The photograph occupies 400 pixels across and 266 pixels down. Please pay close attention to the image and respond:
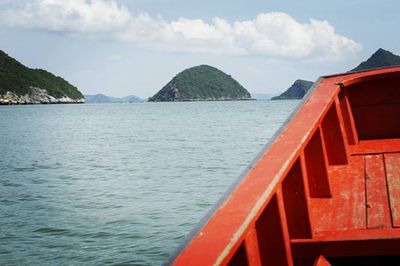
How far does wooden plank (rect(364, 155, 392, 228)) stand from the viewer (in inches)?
133

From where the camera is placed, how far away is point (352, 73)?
585 cm

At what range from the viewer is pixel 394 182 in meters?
4.18

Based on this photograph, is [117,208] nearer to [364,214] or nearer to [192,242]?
[364,214]

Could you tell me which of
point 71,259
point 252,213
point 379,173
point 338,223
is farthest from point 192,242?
point 71,259

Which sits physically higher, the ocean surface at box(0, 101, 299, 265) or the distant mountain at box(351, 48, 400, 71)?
the distant mountain at box(351, 48, 400, 71)

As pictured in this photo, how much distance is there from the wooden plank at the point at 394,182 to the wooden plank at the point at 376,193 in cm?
4

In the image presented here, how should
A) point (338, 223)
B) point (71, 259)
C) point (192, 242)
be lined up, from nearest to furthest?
1. point (192, 242)
2. point (338, 223)
3. point (71, 259)

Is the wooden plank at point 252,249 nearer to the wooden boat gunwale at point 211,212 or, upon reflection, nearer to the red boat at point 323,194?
the red boat at point 323,194

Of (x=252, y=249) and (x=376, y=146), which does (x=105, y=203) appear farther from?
(x=252, y=249)

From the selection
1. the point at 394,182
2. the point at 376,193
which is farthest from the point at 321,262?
the point at 394,182

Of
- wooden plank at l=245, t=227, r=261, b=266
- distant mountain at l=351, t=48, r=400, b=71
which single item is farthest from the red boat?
distant mountain at l=351, t=48, r=400, b=71

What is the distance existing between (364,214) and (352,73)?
A: 270 cm

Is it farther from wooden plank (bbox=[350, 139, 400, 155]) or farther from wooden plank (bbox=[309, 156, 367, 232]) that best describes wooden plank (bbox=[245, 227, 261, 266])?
wooden plank (bbox=[350, 139, 400, 155])

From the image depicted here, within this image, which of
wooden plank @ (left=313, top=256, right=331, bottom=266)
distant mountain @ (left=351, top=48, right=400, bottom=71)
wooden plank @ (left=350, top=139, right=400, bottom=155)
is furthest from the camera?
distant mountain @ (left=351, top=48, right=400, bottom=71)
